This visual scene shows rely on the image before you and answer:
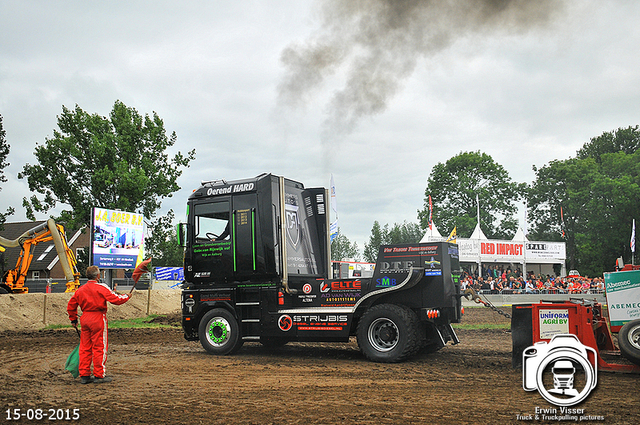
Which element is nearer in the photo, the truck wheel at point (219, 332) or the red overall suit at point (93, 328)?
the red overall suit at point (93, 328)

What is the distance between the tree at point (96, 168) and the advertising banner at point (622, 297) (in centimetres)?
2751

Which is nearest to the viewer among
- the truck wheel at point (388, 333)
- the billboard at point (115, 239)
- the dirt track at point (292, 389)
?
the dirt track at point (292, 389)

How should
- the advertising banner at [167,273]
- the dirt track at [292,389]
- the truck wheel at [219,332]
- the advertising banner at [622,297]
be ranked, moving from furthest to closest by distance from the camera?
the advertising banner at [167,273] < the truck wheel at [219,332] < the advertising banner at [622,297] < the dirt track at [292,389]

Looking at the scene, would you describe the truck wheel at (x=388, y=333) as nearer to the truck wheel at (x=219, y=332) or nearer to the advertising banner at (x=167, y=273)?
the truck wheel at (x=219, y=332)

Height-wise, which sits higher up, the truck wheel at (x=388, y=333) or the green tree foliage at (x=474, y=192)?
the green tree foliage at (x=474, y=192)

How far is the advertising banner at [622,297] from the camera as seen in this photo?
8500 millimetres

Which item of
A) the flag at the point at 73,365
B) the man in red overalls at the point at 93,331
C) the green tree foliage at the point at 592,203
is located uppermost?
the green tree foliage at the point at 592,203

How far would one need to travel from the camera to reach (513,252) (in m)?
37.0

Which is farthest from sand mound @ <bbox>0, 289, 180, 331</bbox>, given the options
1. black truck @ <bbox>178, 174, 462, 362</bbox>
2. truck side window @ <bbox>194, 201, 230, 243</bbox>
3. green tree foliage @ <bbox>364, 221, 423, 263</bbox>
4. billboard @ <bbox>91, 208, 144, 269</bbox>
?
green tree foliage @ <bbox>364, 221, 423, 263</bbox>

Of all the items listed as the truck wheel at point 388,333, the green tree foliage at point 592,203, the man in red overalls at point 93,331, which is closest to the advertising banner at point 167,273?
the truck wheel at point 388,333

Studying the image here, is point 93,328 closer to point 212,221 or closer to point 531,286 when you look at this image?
point 212,221

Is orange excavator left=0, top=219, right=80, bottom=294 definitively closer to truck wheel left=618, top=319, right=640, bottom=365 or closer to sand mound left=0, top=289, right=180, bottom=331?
sand mound left=0, top=289, right=180, bottom=331

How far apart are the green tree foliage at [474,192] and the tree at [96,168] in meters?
31.0

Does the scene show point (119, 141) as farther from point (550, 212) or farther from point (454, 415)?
point (550, 212)
